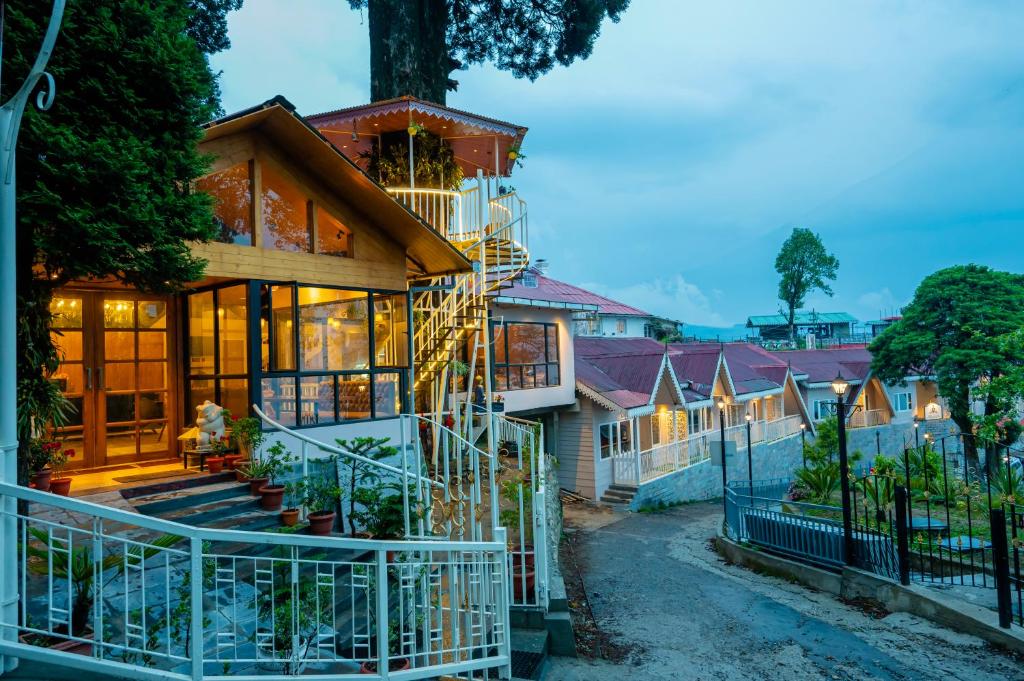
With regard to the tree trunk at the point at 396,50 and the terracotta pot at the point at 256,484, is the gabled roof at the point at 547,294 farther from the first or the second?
the terracotta pot at the point at 256,484

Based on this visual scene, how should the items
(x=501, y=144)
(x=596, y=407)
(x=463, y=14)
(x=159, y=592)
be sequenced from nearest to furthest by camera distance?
(x=159, y=592) < (x=501, y=144) < (x=463, y=14) < (x=596, y=407)

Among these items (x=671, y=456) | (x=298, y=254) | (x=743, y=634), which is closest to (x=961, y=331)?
(x=671, y=456)

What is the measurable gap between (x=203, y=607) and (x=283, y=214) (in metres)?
6.31

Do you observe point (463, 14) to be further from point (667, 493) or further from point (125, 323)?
point (667, 493)

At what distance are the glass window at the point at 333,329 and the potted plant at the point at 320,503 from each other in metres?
2.52

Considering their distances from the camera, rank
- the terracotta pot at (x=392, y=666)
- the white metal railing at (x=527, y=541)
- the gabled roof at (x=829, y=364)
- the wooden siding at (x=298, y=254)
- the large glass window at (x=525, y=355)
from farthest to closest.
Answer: the gabled roof at (x=829, y=364), the large glass window at (x=525, y=355), the wooden siding at (x=298, y=254), the white metal railing at (x=527, y=541), the terracotta pot at (x=392, y=666)

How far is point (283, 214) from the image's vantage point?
963cm

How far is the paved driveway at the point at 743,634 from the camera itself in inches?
281

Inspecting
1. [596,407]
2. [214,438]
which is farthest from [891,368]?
[214,438]

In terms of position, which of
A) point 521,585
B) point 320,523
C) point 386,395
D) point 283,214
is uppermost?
point 283,214

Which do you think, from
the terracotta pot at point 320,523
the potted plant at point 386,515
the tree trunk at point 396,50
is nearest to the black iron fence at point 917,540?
the potted plant at point 386,515

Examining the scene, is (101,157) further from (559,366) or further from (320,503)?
(559,366)

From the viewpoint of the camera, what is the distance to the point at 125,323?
9117 millimetres

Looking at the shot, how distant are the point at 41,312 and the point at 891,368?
32.3 m
